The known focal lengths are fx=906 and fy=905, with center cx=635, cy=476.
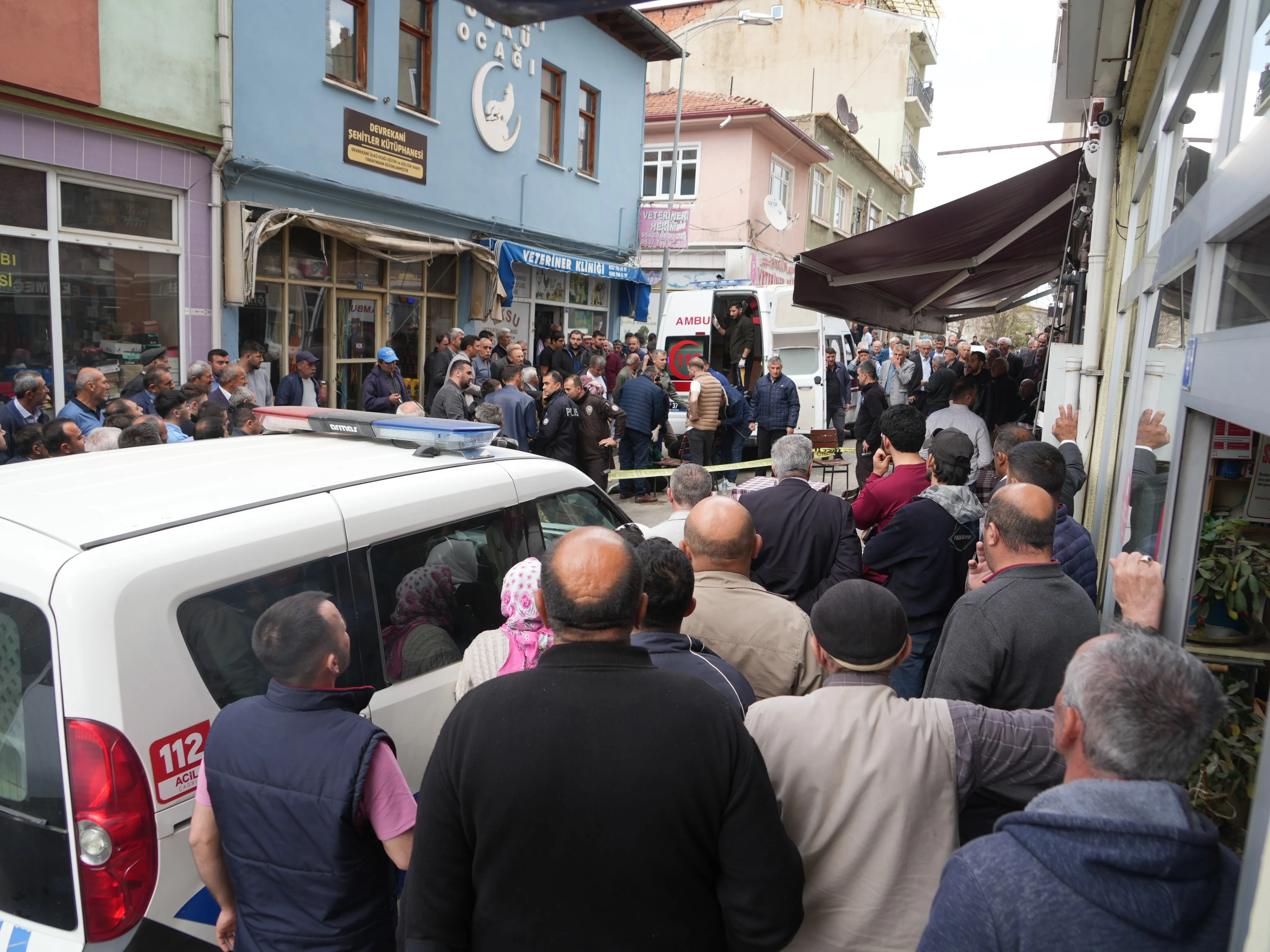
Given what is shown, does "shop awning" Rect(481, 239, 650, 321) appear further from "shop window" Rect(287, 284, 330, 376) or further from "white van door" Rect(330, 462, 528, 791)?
"white van door" Rect(330, 462, 528, 791)

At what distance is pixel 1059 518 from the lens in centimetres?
412

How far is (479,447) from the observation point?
12.4ft

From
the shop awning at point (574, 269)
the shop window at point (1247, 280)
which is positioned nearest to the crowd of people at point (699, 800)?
the shop window at point (1247, 280)

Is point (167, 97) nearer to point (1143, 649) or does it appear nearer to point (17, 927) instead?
point (17, 927)

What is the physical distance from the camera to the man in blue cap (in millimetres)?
10531

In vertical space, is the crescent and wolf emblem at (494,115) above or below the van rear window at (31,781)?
above

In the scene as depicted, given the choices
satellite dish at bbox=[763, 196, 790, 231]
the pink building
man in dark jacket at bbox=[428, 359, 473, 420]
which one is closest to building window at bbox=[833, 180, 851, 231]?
the pink building

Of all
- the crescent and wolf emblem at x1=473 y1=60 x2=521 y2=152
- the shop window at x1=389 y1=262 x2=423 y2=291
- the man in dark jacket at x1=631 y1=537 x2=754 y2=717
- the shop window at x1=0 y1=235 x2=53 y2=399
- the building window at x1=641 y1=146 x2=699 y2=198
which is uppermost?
the building window at x1=641 y1=146 x2=699 y2=198

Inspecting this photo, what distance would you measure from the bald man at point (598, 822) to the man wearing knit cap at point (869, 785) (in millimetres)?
187

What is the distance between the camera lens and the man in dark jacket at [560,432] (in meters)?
→ 9.75

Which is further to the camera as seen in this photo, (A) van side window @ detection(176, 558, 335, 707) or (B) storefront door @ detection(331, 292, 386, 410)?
(B) storefront door @ detection(331, 292, 386, 410)

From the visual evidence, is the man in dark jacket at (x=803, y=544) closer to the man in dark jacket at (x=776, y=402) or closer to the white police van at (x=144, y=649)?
the white police van at (x=144, y=649)

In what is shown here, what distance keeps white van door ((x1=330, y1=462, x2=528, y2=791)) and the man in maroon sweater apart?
2.04 m

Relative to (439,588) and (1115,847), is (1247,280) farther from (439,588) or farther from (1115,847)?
(439,588)
